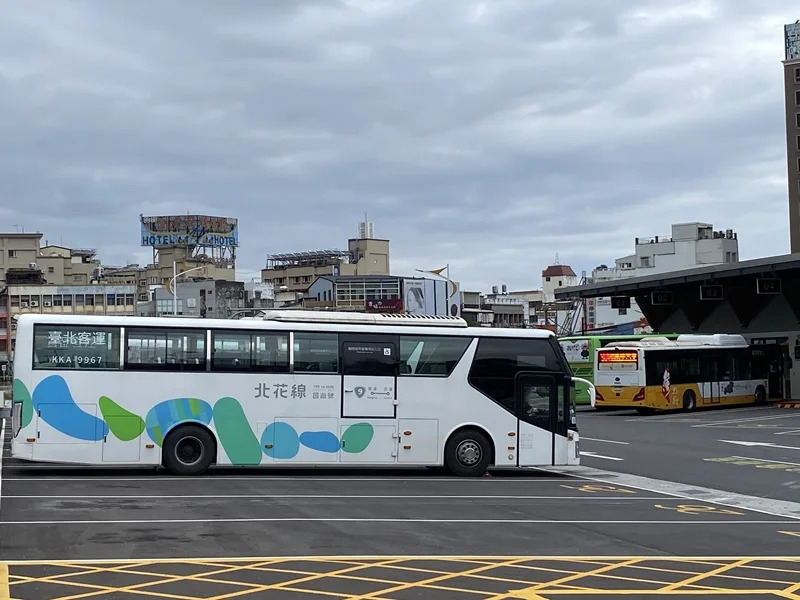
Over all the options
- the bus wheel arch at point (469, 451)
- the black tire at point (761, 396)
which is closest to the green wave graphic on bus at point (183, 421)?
the bus wheel arch at point (469, 451)

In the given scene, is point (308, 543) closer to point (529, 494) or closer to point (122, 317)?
point (529, 494)

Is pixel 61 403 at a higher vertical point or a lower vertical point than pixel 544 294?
lower

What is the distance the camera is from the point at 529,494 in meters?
18.7

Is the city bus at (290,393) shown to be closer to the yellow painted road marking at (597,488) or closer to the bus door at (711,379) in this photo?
the yellow painted road marking at (597,488)

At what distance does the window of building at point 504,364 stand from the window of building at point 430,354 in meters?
0.42

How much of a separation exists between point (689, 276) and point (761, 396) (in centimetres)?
748

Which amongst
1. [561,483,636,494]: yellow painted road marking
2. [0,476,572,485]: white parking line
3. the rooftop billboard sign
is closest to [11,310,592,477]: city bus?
[0,476,572,485]: white parking line

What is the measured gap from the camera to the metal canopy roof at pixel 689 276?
4825cm

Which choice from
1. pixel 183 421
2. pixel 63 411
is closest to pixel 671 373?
pixel 183 421

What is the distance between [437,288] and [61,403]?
100m

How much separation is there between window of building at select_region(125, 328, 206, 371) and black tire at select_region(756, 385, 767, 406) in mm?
35350

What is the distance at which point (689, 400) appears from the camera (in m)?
45.8

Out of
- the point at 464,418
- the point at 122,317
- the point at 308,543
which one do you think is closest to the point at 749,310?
the point at 464,418

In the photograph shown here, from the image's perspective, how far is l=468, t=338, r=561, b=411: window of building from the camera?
21.9m
